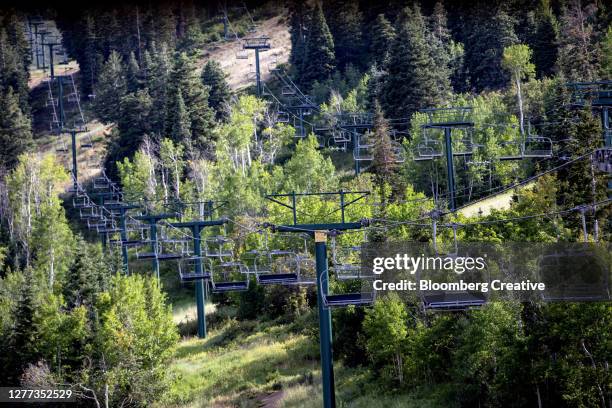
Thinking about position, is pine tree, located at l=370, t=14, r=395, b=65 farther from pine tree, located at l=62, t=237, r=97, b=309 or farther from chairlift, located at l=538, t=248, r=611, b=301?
chairlift, located at l=538, t=248, r=611, b=301

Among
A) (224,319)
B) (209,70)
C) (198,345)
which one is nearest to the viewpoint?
(198,345)

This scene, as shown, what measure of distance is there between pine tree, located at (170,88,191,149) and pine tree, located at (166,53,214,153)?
0.12 m

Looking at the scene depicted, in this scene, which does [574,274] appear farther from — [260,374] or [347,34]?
[347,34]

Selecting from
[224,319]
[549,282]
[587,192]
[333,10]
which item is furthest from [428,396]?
[333,10]

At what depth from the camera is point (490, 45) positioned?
6650 cm

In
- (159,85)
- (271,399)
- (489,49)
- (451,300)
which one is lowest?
(271,399)

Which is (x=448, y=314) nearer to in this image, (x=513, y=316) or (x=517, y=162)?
(x=513, y=316)

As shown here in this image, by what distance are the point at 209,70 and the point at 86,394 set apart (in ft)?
126

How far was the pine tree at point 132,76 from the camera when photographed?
254 ft

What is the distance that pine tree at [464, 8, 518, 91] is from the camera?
212ft

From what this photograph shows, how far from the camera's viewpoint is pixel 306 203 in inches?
1764

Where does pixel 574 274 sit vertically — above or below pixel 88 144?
below

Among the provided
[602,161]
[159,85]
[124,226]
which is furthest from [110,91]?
[602,161]

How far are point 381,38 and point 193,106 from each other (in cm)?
1391
